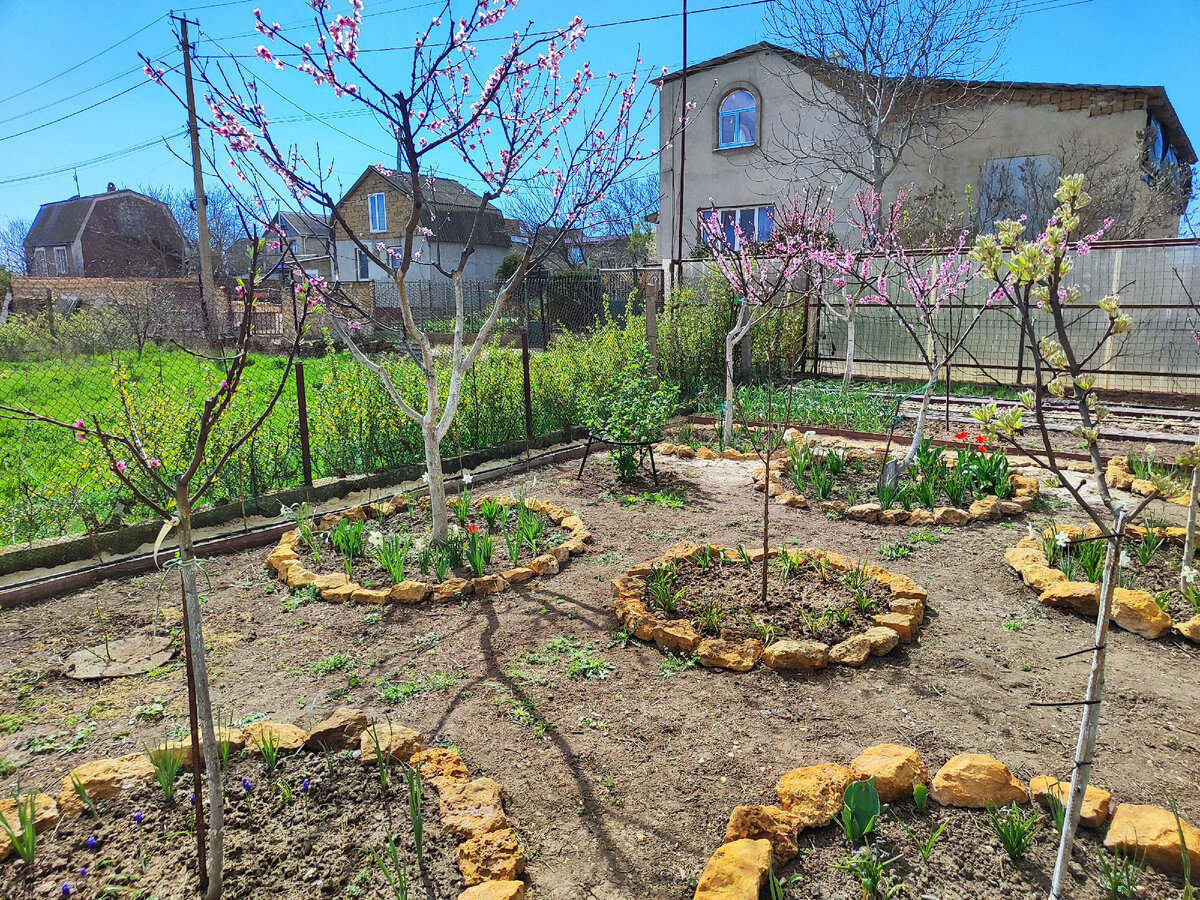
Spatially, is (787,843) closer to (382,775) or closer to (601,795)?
(601,795)

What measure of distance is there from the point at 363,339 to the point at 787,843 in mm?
14156

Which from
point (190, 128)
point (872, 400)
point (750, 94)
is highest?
point (750, 94)

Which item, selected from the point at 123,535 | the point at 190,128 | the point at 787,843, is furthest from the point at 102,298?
the point at 787,843

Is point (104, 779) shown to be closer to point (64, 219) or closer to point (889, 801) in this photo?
point (889, 801)

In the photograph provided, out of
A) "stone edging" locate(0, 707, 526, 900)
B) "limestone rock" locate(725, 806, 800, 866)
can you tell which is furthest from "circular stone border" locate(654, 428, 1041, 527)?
"stone edging" locate(0, 707, 526, 900)

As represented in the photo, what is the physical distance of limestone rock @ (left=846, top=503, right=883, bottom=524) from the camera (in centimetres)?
519

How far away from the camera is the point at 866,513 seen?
17.1ft

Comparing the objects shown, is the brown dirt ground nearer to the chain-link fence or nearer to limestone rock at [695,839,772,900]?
limestone rock at [695,839,772,900]

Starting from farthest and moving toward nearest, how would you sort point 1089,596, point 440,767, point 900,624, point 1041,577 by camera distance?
point 1041,577
point 1089,596
point 900,624
point 440,767

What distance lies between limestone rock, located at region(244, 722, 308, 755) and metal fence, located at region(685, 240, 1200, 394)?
9028mm

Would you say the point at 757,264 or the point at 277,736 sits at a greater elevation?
the point at 757,264

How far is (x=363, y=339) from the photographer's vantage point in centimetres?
1482

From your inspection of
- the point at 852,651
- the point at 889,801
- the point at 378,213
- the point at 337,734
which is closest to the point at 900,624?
the point at 852,651

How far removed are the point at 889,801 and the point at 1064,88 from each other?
16.3 metres
